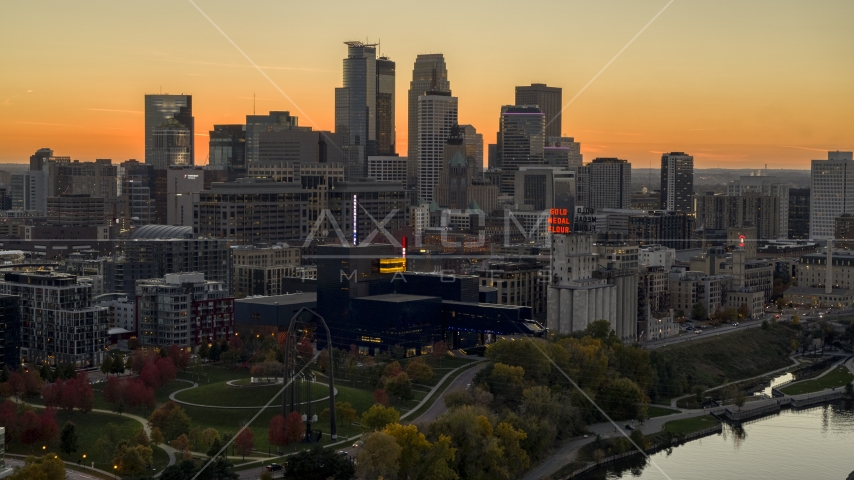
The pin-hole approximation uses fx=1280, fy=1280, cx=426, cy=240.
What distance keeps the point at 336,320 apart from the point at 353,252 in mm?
2153

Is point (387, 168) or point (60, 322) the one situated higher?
point (387, 168)

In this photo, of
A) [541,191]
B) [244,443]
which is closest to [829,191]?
[541,191]

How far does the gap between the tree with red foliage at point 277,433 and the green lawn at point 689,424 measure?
382 inches

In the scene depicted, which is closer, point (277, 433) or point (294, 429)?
point (277, 433)

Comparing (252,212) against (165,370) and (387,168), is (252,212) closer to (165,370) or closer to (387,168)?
(165,370)

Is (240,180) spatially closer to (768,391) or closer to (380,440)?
(768,391)

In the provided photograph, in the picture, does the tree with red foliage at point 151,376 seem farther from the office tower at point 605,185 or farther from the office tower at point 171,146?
the office tower at point 605,185

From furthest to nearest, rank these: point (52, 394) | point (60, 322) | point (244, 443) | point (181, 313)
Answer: point (181, 313)
point (60, 322)
point (52, 394)
point (244, 443)

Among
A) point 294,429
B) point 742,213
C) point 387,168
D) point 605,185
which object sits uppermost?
point 387,168

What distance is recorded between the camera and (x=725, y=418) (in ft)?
109

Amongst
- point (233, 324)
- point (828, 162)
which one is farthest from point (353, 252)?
point (828, 162)

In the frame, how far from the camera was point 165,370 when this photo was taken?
3250 centimetres

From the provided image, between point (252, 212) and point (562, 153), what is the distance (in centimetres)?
5780

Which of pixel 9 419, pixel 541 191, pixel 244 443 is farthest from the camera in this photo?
pixel 541 191
